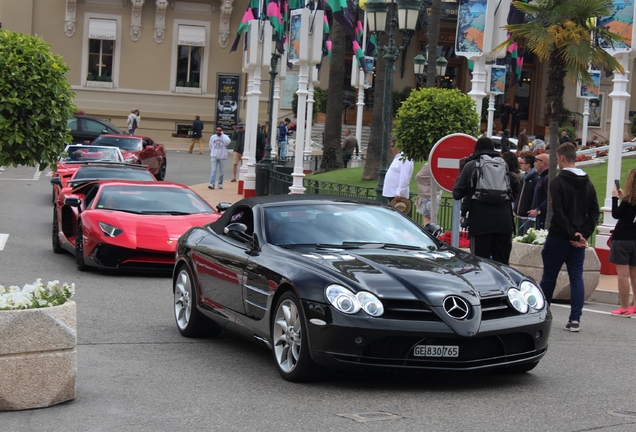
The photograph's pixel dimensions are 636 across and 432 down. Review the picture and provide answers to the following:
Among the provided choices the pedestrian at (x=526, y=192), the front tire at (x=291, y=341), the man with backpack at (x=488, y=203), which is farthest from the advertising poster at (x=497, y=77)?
the front tire at (x=291, y=341)

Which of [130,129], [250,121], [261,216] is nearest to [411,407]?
[261,216]

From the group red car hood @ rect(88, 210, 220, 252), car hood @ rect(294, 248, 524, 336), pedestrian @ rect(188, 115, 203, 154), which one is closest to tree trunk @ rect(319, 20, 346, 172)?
pedestrian @ rect(188, 115, 203, 154)

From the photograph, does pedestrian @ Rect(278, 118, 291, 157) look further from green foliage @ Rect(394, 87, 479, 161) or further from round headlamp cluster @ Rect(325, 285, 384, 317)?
round headlamp cluster @ Rect(325, 285, 384, 317)

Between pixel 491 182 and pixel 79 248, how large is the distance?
20.0ft

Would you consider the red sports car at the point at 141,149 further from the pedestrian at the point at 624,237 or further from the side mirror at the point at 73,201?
the pedestrian at the point at 624,237

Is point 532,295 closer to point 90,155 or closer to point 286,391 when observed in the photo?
point 286,391

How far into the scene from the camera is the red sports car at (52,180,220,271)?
1327 cm

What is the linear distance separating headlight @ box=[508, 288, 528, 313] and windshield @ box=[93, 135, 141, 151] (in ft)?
82.3

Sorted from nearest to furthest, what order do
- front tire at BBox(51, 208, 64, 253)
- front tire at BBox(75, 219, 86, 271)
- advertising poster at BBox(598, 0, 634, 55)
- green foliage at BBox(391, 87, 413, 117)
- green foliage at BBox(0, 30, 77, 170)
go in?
green foliage at BBox(0, 30, 77, 170), front tire at BBox(75, 219, 86, 271), front tire at BBox(51, 208, 64, 253), advertising poster at BBox(598, 0, 634, 55), green foliage at BBox(391, 87, 413, 117)

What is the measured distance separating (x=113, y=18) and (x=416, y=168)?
2487cm

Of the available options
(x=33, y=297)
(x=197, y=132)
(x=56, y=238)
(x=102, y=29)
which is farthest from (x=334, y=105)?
(x=33, y=297)

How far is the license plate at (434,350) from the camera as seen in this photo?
274 inches

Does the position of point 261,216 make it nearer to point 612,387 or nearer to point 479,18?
point 612,387

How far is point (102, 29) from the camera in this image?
51.4 m
